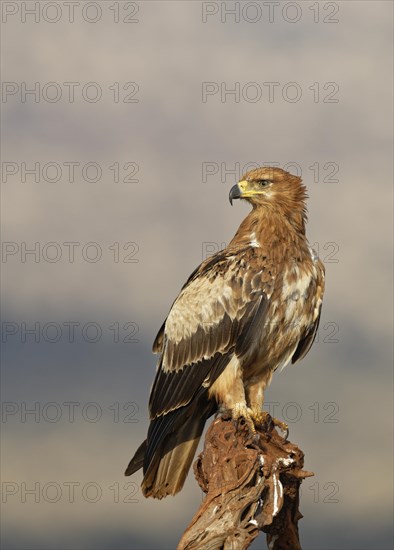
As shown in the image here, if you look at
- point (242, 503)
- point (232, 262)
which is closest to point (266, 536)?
point (242, 503)

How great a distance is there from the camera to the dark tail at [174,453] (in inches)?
504

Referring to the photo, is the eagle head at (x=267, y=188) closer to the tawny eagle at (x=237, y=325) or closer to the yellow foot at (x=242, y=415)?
the tawny eagle at (x=237, y=325)

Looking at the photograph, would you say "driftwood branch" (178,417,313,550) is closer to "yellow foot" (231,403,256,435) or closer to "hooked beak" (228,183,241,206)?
"yellow foot" (231,403,256,435)

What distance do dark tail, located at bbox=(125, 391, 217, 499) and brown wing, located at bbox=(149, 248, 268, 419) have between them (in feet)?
1.02

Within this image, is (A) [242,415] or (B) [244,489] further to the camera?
(A) [242,415]

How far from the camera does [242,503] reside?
11625 millimetres

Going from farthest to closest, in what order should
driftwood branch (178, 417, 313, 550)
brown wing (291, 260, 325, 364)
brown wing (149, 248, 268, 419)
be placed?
brown wing (291, 260, 325, 364) → brown wing (149, 248, 268, 419) → driftwood branch (178, 417, 313, 550)

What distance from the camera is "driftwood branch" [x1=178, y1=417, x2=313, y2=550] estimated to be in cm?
1146

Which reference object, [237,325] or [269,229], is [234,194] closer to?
[269,229]

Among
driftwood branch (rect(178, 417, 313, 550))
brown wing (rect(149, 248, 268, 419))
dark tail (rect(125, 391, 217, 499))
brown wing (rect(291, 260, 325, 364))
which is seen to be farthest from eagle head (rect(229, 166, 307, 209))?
driftwood branch (rect(178, 417, 313, 550))

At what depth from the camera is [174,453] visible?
506 inches

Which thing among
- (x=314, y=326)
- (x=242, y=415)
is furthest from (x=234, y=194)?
(x=242, y=415)

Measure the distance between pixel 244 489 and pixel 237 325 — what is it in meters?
1.91

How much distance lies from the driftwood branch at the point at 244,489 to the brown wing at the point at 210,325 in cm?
67
